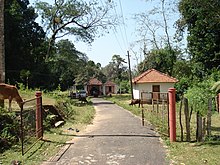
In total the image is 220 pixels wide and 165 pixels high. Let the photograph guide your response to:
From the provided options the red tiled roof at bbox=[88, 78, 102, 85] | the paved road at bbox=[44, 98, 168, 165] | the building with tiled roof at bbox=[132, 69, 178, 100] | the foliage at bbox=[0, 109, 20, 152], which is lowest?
the paved road at bbox=[44, 98, 168, 165]

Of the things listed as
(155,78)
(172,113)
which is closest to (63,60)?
(155,78)

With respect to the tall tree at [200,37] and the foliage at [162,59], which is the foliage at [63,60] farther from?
the tall tree at [200,37]

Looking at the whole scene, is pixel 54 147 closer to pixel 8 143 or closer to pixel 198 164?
pixel 8 143

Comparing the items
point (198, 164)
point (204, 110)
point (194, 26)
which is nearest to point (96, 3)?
point (194, 26)

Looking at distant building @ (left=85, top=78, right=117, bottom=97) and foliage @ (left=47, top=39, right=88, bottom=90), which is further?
distant building @ (left=85, top=78, right=117, bottom=97)

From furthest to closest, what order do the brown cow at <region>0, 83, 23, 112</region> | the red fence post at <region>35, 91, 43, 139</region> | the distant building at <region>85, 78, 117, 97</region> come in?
the distant building at <region>85, 78, 117, 97</region> < the brown cow at <region>0, 83, 23, 112</region> < the red fence post at <region>35, 91, 43, 139</region>

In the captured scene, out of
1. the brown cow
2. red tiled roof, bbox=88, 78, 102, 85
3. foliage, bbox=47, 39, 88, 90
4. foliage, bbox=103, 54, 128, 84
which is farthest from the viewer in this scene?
foliage, bbox=103, 54, 128, 84

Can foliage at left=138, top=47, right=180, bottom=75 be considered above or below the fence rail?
above

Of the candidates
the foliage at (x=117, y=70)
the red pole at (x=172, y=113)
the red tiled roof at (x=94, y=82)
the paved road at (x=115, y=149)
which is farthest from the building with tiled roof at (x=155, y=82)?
the foliage at (x=117, y=70)

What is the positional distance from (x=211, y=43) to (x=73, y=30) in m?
18.3

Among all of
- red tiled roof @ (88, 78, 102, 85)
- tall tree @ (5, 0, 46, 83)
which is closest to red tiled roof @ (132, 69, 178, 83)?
tall tree @ (5, 0, 46, 83)

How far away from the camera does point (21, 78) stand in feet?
100

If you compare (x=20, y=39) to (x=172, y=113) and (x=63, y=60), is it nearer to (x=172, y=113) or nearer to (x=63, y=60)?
(x=63, y=60)

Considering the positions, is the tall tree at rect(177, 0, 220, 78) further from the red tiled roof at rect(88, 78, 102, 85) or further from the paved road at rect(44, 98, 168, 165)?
the red tiled roof at rect(88, 78, 102, 85)
